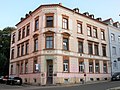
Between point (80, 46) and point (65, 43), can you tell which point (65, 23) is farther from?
point (80, 46)

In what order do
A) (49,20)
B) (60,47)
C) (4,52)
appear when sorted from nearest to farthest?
(60,47) → (49,20) → (4,52)

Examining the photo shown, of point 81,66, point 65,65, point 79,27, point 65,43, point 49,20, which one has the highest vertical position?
point 49,20

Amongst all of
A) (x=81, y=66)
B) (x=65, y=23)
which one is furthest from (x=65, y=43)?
(x=81, y=66)

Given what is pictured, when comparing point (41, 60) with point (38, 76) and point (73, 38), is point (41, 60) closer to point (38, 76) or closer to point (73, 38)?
point (38, 76)

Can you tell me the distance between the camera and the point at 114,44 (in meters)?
42.4

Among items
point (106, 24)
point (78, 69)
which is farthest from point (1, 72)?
point (106, 24)

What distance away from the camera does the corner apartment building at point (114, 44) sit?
41.2 m

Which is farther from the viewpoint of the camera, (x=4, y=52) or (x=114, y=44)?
(x=4, y=52)

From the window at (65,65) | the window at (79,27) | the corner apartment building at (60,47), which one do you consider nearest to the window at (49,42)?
the corner apartment building at (60,47)

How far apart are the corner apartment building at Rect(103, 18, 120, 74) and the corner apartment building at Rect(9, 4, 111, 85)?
173 centimetres

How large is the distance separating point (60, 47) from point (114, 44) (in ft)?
55.9

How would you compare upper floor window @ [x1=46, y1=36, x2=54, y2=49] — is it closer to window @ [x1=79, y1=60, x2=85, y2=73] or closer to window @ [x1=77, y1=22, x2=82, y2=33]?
window @ [x1=77, y1=22, x2=82, y2=33]

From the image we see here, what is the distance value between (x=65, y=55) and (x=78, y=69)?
3.94 m

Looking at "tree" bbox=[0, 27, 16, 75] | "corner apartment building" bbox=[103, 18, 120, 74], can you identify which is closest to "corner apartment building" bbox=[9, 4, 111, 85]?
"corner apartment building" bbox=[103, 18, 120, 74]
